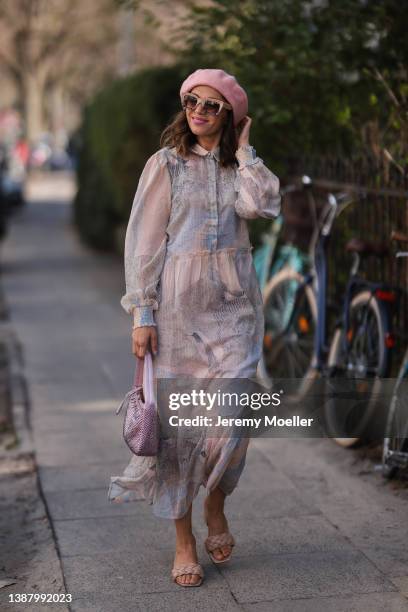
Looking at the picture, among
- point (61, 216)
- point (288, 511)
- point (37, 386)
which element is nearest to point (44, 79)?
point (61, 216)

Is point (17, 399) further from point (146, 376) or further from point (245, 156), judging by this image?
point (245, 156)

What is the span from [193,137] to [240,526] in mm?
1706

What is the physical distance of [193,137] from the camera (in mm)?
4309

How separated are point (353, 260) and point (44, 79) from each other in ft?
147

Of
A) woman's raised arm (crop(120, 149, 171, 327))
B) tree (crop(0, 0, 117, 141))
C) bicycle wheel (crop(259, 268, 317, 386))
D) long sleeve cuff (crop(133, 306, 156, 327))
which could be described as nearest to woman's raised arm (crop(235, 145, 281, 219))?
woman's raised arm (crop(120, 149, 171, 327))

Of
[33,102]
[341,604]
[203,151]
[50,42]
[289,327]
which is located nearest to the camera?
[341,604]

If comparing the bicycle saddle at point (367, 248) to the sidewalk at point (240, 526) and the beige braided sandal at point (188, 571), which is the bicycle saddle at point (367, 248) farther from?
the beige braided sandal at point (188, 571)

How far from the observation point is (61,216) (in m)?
24.0

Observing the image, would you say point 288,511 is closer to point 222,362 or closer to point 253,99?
point 222,362

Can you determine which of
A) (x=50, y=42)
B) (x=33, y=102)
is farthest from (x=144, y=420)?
(x=33, y=102)

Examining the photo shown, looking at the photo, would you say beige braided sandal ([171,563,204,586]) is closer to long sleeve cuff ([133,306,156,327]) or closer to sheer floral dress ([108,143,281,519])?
sheer floral dress ([108,143,281,519])

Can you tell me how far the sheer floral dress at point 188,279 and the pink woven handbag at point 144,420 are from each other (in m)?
0.08

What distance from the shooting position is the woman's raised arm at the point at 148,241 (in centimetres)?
421

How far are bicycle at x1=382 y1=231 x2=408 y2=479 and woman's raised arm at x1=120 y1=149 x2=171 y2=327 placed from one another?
1433 mm
